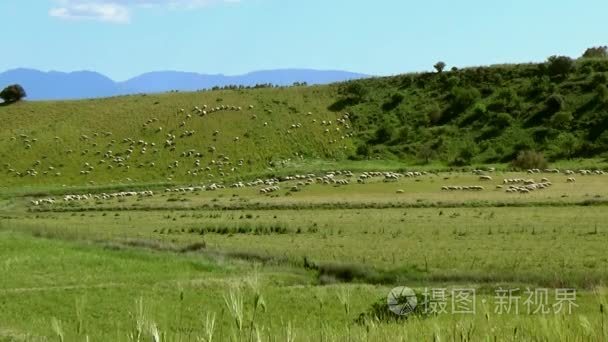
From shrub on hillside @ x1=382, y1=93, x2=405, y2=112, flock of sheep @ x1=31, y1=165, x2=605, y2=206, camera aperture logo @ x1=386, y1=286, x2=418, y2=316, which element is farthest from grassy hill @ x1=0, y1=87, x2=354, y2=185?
camera aperture logo @ x1=386, y1=286, x2=418, y2=316

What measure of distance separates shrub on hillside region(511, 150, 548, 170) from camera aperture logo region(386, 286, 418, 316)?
175 ft

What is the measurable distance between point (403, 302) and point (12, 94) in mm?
95533

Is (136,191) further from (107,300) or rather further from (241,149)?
(107,300)

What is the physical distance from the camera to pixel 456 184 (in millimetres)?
59219

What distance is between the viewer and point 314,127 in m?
91.8

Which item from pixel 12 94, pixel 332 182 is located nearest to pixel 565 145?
→ pixel 332 182

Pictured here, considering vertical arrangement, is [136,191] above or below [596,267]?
below

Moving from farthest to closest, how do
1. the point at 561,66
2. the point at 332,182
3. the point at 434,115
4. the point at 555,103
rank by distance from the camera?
1. the point at 561,66
2. the point at 434,115
3. the point at 555,103
4. the point at 332,182

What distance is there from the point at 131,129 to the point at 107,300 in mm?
71992

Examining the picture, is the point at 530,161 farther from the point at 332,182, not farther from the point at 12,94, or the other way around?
the point at 12,94

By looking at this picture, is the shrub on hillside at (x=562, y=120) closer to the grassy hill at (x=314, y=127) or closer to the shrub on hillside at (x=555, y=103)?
the grassy hill at (x=314, y=127)

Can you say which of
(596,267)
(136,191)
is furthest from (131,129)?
(596,267)

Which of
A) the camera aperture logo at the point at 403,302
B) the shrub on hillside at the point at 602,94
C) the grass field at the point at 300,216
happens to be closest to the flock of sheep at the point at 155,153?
the grass field at the point at 300,216

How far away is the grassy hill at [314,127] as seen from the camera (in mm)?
80188
